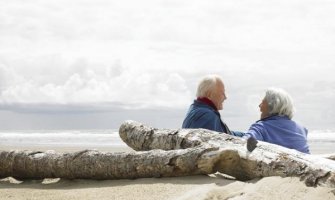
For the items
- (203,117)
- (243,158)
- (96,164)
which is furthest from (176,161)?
(203,117)

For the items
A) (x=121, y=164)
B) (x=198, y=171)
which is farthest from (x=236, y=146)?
(x=121, y=164)

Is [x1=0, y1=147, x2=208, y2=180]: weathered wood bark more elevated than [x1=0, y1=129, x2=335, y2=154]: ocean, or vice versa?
[x1=0, y1=147, x2=208, y2=180]: weathered wood bark

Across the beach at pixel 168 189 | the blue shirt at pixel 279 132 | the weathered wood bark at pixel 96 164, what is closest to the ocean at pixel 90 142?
the blue shirt at pixel 279 132

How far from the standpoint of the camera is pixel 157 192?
16.1 ft

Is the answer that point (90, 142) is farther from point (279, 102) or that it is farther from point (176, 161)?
point (176, 161)

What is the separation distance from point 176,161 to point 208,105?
1.49 metres

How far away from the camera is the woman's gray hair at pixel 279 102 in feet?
20.9

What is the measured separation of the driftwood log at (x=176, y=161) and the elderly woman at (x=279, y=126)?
2.63 ft

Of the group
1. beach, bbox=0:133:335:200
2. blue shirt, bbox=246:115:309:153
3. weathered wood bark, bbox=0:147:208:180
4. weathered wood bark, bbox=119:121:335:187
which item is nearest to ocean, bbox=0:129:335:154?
blue shirt, bbox=246:115:309:153

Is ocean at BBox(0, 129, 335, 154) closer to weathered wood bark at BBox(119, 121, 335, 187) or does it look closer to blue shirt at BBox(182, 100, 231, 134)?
blue shirt at BBox(182, 100, 231, 134)

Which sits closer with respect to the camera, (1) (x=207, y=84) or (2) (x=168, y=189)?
(2) (x=168, y=189)

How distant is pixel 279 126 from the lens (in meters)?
6.36

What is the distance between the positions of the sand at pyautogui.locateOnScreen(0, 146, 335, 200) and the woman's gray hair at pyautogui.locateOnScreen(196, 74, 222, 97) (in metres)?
1.59

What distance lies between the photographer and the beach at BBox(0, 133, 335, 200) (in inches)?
167
